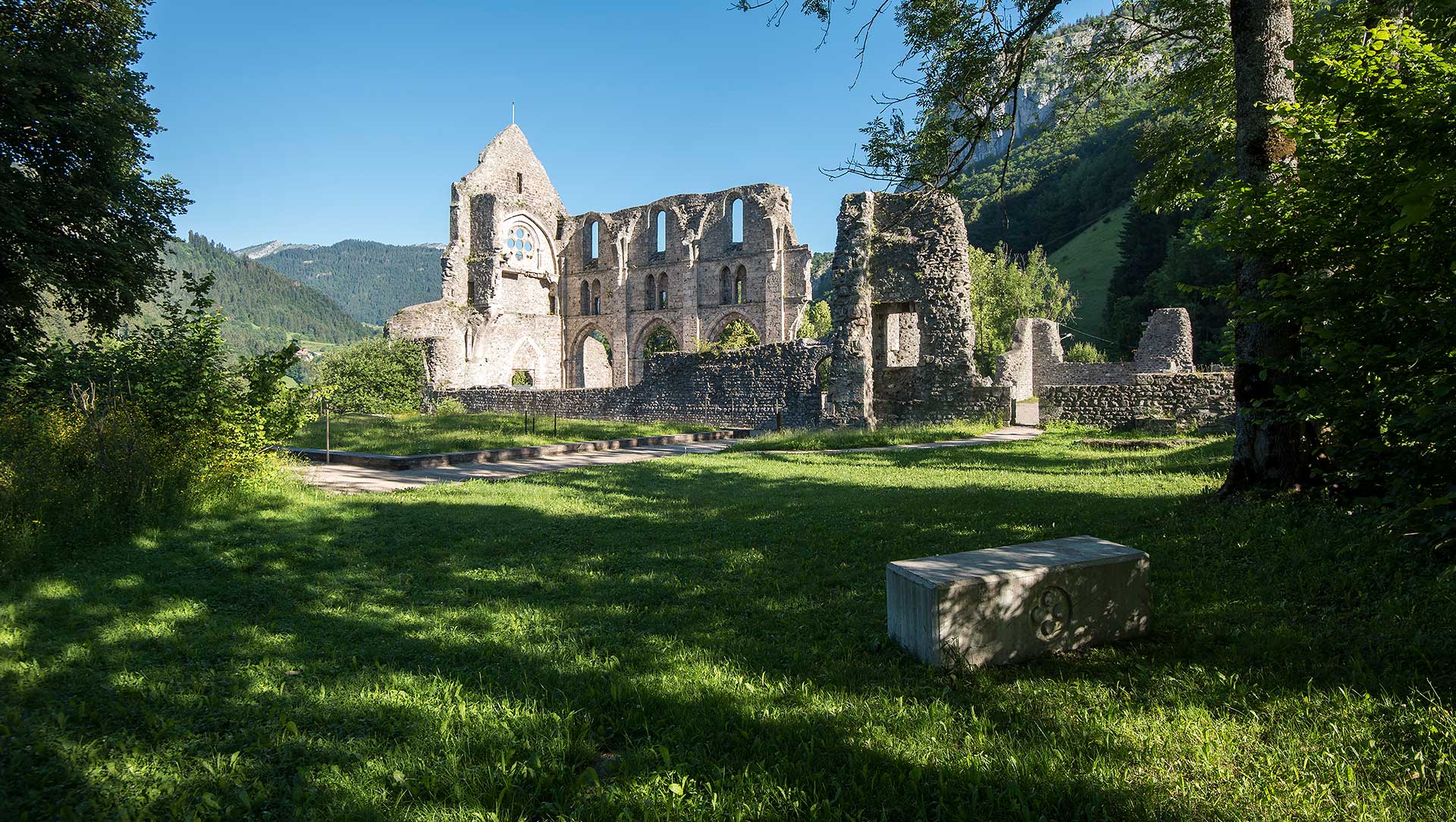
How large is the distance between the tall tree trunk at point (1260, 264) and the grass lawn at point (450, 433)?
480 inches

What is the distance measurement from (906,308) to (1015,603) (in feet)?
56.5

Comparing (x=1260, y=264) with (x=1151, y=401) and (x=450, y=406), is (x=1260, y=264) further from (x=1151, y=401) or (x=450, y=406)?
(x=450, y=406)

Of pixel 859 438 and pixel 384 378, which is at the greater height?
pixel 384 378

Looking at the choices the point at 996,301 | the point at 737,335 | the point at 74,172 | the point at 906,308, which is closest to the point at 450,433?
the point at 74,172

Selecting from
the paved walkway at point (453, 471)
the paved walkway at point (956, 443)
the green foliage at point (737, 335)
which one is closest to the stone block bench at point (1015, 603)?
the paved walkway at point (453, 471)

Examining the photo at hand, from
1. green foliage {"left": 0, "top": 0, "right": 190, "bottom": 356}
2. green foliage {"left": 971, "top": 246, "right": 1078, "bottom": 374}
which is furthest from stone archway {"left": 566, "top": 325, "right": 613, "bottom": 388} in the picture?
green foliage {"left": 0, "top": 0, "right": 190, "bottom": 356}

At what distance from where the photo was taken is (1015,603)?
124 inches

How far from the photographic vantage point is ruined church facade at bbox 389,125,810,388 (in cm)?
3569

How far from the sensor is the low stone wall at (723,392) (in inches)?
851

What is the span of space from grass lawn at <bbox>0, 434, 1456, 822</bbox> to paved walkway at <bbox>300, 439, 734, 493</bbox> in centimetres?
411

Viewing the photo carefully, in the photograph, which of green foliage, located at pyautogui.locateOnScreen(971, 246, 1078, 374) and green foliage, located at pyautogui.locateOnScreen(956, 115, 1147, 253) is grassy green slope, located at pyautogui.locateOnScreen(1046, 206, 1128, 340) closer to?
green foliage, located at pyautogui.locateOnScreen(956, 115, 1147, 253)

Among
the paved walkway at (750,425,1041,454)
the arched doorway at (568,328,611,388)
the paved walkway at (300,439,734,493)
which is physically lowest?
the paved walkway at (300,439,734,493)

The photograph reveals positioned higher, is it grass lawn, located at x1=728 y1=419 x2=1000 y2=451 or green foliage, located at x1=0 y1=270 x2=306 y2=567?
green foliage, located at x1=0 y1=270 x2=306 y2=567

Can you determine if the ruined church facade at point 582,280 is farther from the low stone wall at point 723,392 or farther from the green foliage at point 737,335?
the low stone wall at point 723,392
